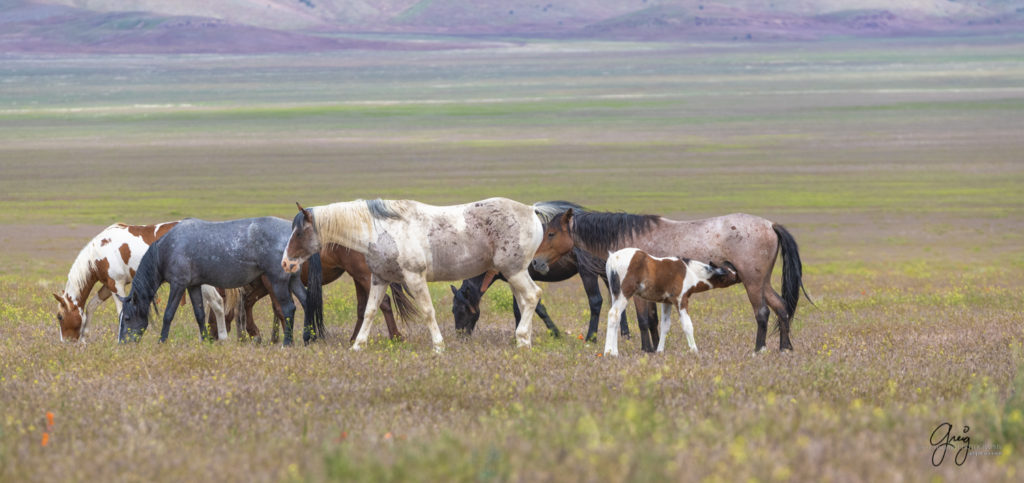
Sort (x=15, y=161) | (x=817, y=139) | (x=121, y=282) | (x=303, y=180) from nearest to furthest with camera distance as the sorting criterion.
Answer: (x=121, y=282) < (x=303, y=180) < (x=15, y=161) < (x=817, y=139)

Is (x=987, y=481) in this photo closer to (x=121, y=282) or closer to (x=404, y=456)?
(x=404, y=456)

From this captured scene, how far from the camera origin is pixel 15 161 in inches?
2410

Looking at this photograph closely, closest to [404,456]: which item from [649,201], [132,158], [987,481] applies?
[987,481]

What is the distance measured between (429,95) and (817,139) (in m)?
63.8

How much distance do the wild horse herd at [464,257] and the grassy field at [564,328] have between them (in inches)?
25.7

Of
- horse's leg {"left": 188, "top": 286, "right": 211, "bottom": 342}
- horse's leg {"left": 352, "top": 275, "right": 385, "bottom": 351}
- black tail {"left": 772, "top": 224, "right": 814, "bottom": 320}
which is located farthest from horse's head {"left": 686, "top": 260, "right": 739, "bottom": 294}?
horse's leg {"left": 188, "top": 286, "right": 211, "bottom": 342}

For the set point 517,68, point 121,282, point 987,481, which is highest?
Answer: point 987,481

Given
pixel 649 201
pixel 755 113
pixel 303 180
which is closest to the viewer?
pixel 649 201

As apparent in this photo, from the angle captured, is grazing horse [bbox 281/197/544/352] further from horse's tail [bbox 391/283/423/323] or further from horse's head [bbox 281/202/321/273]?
horse's tail [bbox 391/283/423/323]

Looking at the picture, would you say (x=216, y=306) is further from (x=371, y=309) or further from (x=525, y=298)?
(x=525, y=298)

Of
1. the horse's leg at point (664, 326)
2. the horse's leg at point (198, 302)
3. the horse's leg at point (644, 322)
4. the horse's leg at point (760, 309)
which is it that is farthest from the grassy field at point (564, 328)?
the horse's leg at point (198, 302)

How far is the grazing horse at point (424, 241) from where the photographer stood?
12.6m

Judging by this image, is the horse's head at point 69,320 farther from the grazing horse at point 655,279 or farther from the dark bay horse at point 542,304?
the grazing horse at point 655,279

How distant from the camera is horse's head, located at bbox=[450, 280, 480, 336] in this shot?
50.3ft
